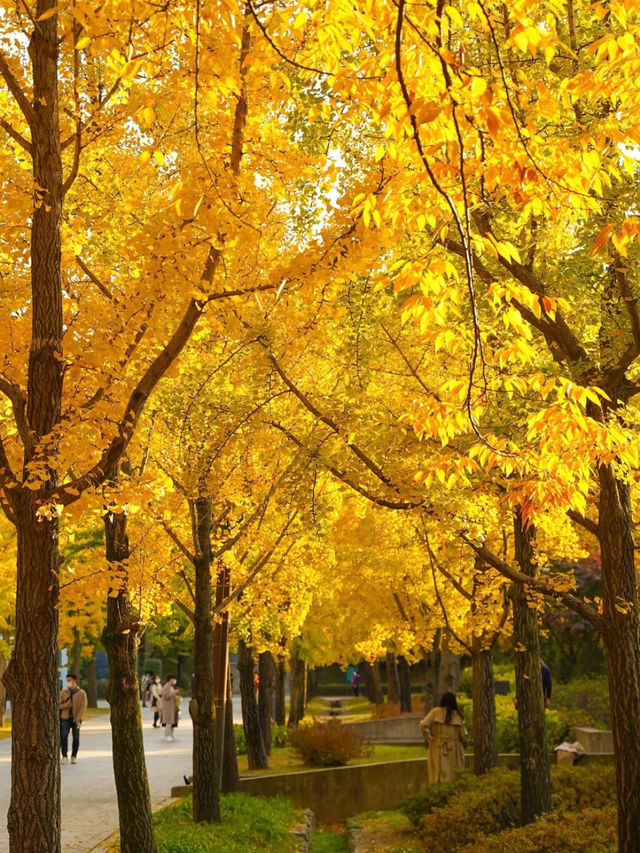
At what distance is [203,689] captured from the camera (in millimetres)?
12203

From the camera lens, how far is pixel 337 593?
79.0 ft

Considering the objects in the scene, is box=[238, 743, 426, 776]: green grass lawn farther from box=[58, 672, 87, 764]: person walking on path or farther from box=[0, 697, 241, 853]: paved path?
box=[58, 672, 87, 764]: person walking on path

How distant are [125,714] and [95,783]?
8.59 metres

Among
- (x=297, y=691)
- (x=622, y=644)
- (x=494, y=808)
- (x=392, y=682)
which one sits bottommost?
(x=494, y=808)

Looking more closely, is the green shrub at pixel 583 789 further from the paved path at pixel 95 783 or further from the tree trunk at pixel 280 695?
the tree trunk at pixel 280 695

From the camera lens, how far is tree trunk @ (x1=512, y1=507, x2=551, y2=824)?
11453 millimetres

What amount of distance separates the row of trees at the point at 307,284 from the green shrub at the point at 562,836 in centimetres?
103

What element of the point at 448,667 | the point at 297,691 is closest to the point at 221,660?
the point at 448,667

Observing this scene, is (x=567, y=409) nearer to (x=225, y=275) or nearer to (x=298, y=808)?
(x=225, y=275)

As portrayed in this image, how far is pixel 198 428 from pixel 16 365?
2528 millimetres

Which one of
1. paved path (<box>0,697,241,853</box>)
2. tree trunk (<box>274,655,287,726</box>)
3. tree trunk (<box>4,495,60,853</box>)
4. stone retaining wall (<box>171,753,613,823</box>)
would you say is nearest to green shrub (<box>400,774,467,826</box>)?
stone retaining wall (<box>171,753,613,823</box>)

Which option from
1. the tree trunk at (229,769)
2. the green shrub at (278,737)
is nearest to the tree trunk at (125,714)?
the tree trunk at (229,769)

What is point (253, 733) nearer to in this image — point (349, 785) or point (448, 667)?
point (349, 785)

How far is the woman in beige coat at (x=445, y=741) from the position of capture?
49.4 feet
